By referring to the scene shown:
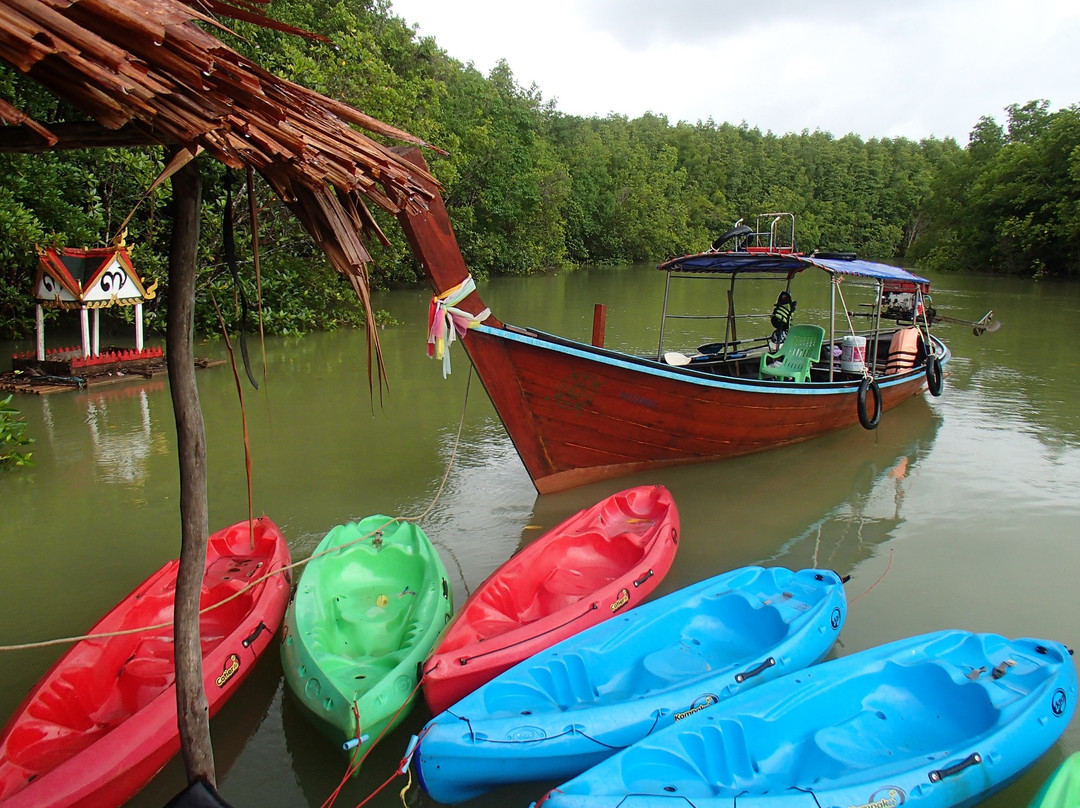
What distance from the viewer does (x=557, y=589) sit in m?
4.71

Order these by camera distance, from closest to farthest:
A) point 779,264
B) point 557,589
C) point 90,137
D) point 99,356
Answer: point 90,137 < point 557,589 < point 779,264 < point 99,356

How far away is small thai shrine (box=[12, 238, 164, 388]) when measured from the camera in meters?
9.10

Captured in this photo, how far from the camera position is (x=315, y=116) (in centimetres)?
223

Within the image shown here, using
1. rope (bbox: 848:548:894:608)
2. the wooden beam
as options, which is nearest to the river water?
rope (bbox: 848:548:894:608)

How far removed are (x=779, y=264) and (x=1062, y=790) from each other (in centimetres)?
646

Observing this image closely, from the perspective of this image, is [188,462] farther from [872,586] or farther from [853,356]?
[853,356]

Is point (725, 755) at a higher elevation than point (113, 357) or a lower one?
lower

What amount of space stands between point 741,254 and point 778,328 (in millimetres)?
1369

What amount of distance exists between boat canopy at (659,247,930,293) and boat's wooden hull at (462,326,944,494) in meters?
1.23

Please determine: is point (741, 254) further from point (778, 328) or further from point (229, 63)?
point (229, 63)

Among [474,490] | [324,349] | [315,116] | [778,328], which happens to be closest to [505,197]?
[324,349]

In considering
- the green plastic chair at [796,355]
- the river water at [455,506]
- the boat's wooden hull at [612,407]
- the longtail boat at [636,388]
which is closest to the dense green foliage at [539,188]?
the longtail boat at [636,388]

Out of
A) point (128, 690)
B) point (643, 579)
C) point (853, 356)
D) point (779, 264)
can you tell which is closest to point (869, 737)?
point (643, 579)

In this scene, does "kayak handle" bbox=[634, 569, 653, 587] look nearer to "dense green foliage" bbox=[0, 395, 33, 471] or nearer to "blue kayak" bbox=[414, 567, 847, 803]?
"blue kayak" bbox=[414, 567, 847, 803]
